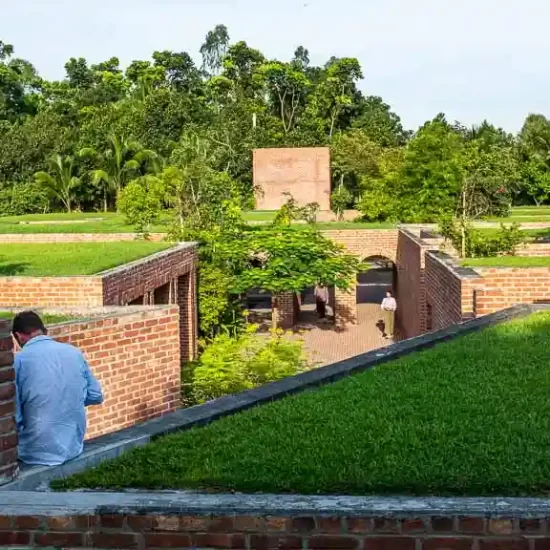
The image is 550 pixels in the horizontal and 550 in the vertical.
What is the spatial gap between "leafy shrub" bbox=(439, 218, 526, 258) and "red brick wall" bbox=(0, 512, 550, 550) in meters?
11.2

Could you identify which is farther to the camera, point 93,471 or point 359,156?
Result: point 359,156

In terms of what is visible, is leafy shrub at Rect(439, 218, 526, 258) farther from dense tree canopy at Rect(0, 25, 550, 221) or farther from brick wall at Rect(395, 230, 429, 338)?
dense tree canopy at Rect(0, 25, 550, 221)

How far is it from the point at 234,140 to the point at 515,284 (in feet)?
109

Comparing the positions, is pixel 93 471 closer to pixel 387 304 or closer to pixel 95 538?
pixel 95 538

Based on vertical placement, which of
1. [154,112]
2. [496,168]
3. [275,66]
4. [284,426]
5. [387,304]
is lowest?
[387,304]

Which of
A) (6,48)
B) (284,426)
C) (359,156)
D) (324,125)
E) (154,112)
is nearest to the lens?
(284,426)

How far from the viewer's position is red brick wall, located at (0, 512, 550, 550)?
10.5ft

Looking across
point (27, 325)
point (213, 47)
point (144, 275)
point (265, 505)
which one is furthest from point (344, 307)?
point (213, 47)

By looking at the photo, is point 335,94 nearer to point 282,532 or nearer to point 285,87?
point 285,87

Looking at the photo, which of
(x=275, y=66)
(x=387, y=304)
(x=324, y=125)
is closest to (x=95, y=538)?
(x=387, y=304)

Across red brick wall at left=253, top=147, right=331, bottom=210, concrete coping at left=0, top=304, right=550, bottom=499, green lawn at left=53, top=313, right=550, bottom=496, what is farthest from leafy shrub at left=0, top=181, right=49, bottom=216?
green lawn at left=53, top=313, right=550, bottom=496

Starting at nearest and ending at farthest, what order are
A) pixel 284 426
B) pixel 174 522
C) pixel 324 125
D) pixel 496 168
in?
pixel 174 522
pixel 284 426
pixel 496 168
pixel 324 125

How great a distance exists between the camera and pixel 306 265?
19.0 meters

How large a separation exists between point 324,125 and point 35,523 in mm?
50123
